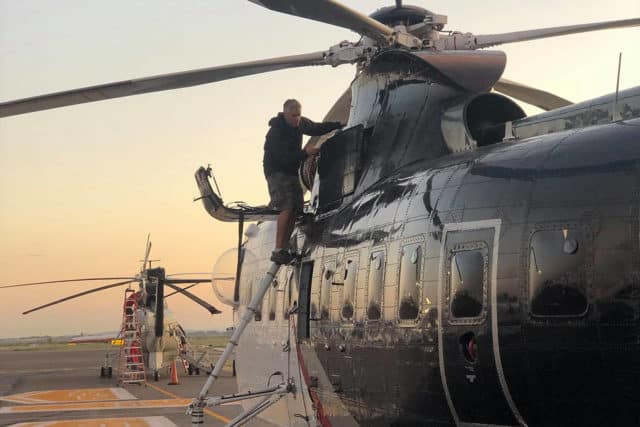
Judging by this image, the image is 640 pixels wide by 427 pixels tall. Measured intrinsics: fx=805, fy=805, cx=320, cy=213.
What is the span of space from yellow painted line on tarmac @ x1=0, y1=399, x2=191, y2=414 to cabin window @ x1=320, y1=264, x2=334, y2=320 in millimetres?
17047

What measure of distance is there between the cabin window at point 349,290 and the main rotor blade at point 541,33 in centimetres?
464

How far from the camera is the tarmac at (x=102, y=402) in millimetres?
20078

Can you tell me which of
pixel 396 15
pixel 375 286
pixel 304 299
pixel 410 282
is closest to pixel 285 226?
pixel 304 299

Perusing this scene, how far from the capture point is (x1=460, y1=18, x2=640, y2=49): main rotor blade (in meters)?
9.89

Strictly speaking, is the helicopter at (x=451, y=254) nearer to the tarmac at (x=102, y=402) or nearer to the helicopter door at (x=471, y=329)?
the helicopter door at (x=471, y=329)

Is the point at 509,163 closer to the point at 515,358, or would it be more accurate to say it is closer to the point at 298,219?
the point at 515,358

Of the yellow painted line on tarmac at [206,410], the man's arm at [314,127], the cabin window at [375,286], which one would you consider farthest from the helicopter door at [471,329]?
the yellow painted line on tarmac at [206,410]

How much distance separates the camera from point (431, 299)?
6023 mm

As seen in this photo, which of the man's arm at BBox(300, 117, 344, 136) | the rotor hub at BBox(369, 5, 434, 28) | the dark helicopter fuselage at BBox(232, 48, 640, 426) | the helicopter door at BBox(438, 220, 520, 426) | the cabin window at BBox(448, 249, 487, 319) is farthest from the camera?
the rotor hub at BBox(369, 5, 434, 28)

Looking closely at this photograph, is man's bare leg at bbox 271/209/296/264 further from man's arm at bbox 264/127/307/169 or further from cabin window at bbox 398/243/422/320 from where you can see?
cabin window at bbox 398/243/422/320

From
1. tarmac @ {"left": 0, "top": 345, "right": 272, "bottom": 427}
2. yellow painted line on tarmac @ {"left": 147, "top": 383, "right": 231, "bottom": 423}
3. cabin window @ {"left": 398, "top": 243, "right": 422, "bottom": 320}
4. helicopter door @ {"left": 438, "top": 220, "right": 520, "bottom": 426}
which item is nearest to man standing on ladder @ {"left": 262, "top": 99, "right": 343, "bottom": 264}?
cabin window @ {"left": 398, "top": 243, "right": 422, "bottom": 320}

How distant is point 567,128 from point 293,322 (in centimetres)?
373

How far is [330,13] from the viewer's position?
8.18 m

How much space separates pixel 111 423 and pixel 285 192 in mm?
12748
